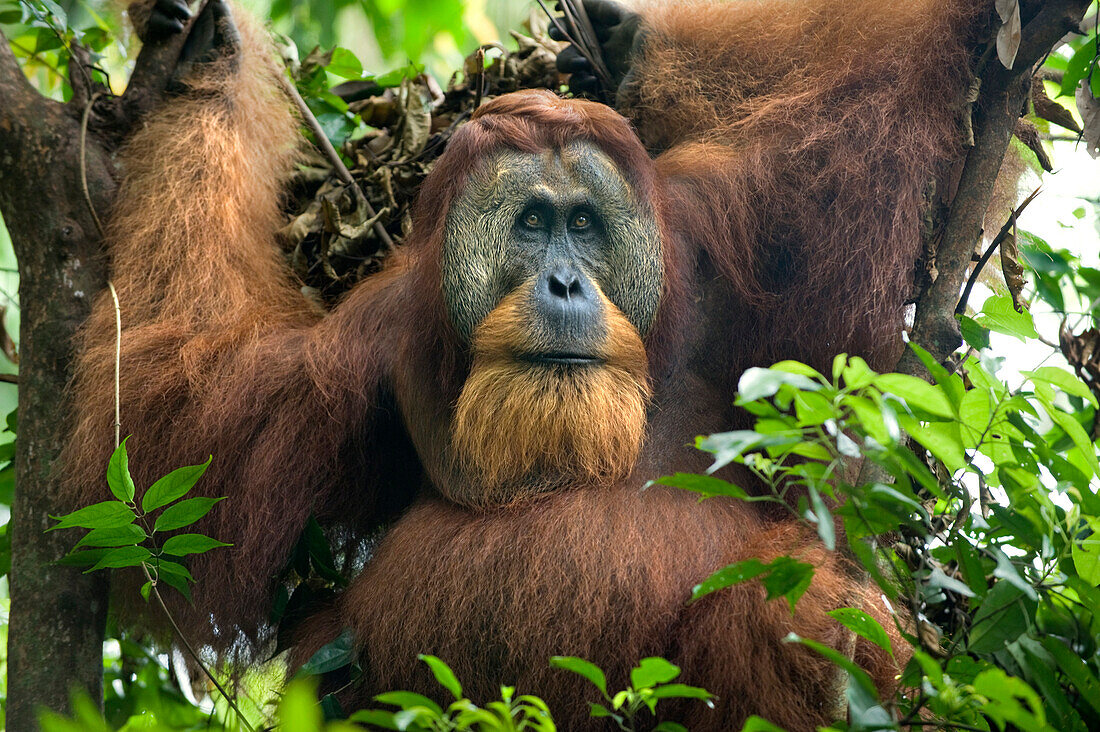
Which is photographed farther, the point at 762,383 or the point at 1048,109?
the point at 1048,109

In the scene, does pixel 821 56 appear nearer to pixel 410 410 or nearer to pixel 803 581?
pixel 410 410

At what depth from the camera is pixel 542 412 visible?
266cm

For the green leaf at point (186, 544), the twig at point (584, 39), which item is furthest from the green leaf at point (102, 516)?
the twig at point (584, 39)

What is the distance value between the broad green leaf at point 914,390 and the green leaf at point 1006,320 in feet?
1.91

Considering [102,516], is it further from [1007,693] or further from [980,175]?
[980,175]

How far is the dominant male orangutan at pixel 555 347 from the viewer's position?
2.64m

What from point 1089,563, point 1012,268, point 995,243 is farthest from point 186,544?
point 1012,268

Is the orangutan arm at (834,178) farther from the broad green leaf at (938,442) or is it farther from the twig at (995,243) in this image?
the broad green leaf at (938,442)

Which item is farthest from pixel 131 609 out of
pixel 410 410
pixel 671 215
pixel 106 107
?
pixel 671 215

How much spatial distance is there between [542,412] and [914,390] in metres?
1.20

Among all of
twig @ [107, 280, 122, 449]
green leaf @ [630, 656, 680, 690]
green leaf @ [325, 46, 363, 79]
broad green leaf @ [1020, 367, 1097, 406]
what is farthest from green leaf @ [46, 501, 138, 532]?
green leaf @ [325, 46, 363, 79]

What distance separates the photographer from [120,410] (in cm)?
304

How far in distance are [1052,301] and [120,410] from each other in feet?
8.05

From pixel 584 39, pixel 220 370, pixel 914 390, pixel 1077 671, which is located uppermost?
pixel 584 39
